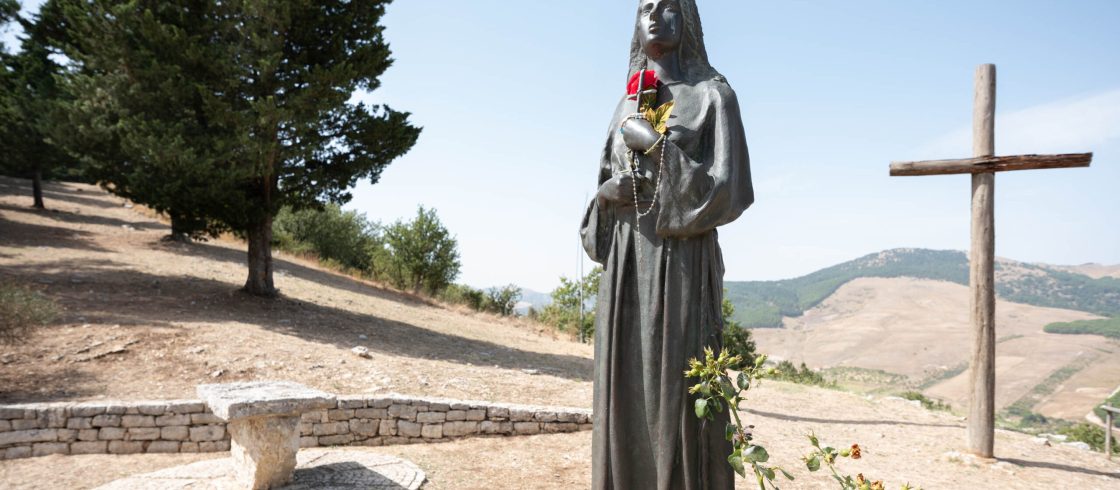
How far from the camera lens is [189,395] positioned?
24.2 ft

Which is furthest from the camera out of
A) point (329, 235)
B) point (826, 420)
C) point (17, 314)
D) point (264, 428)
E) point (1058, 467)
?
point (329, 235)

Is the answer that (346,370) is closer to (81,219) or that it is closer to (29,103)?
(29,103)

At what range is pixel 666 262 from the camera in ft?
8.16

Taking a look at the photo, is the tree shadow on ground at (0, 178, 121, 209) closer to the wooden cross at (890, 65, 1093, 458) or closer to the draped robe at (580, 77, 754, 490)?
the draped robe at (580, 77, 754, 490)

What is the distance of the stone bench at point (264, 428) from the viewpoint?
4969mm

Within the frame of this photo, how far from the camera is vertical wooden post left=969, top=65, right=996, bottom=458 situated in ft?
22.8

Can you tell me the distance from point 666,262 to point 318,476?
14.9ft

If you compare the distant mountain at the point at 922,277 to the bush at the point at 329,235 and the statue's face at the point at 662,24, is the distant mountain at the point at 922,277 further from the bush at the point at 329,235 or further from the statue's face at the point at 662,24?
the statue's face at the point at 662,24

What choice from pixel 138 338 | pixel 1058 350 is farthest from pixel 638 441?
pixel 1058 350

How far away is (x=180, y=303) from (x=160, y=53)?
4787mm

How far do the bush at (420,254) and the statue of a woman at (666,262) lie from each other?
21.1 m

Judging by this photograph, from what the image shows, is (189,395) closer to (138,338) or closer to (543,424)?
(138,338)

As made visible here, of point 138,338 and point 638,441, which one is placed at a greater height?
point 638,441

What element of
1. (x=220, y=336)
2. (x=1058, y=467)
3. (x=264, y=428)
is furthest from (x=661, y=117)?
(x=220, y=336)
